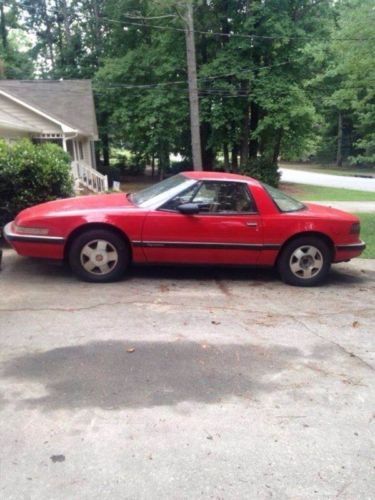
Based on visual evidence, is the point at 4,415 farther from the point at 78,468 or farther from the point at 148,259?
the point at 148,259

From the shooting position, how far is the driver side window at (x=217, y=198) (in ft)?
20.0

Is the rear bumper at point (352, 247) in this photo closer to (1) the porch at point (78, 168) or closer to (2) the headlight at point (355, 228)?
(2) the headlight at point (355, 228)

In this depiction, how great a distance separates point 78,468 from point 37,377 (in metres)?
1.13

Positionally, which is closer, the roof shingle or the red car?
the red car

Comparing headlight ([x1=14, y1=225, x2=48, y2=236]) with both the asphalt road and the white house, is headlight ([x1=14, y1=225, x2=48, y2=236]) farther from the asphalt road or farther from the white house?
the asphalt road

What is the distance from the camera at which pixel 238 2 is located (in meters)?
24.0

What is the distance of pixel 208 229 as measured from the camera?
6.02 meters

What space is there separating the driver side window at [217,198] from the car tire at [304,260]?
0.76 m

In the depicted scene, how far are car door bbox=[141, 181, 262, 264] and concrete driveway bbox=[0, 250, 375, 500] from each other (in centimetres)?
60

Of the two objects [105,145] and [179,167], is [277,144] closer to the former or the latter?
[179,167]

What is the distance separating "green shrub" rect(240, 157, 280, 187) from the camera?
25047mm

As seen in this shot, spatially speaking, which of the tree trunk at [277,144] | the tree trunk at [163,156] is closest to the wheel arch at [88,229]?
the tree trunk at [163,156]

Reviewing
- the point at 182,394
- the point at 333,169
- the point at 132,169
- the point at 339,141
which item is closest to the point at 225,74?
the point at 132,169

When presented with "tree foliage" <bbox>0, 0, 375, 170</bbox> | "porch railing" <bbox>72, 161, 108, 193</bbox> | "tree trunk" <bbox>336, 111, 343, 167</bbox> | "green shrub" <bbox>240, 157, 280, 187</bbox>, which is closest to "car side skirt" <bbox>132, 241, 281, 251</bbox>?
"porch railing" <bbox>72, 161, 108, 193</bbox>
